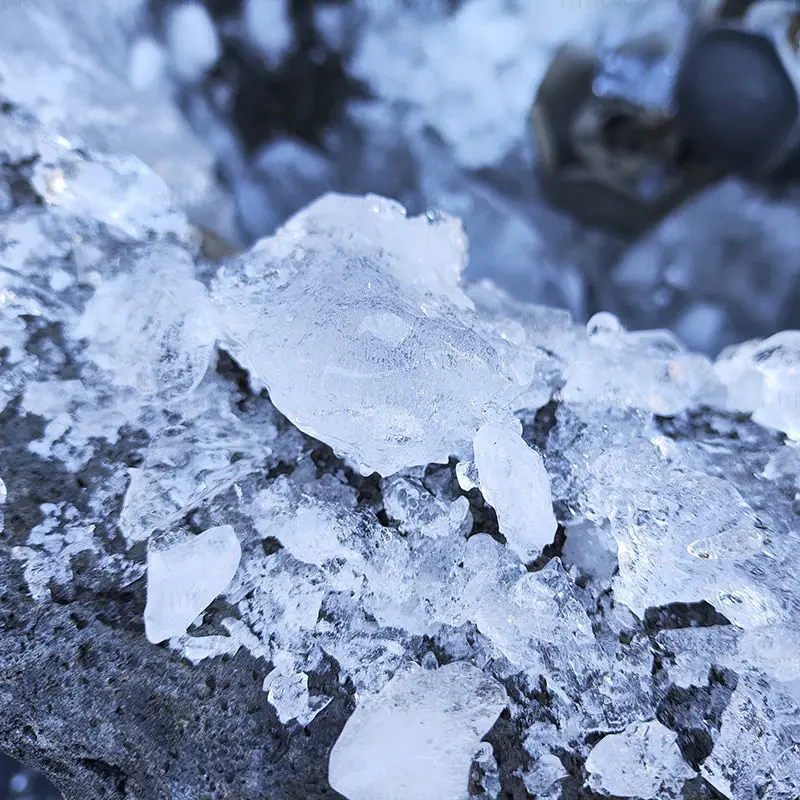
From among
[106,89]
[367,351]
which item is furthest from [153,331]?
[106,89]

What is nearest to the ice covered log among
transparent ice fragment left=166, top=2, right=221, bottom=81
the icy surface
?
the icy surface

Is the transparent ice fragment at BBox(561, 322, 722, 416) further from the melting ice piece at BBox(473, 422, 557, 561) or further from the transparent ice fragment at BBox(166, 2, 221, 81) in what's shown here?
the transparent ice fragment at BBox(166, 2, 221, 81)

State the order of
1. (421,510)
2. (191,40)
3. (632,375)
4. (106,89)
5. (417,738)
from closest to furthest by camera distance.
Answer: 1. (417,738)
2. (421,510)
3. (632,375)
4. (106,89)
5. (191,40)

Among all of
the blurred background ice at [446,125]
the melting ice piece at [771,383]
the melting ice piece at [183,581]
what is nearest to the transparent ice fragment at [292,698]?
A: the melting ice piece at [183,581]

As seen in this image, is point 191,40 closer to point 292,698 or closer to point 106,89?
point 106,89

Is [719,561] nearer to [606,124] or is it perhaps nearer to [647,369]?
[647,369]

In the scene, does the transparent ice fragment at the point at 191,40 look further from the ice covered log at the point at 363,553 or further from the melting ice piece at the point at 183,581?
the melting ice piece at the point at 183,581

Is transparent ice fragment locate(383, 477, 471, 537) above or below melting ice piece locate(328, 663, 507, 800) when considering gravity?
above

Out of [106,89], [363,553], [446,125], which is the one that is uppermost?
[106,89]
